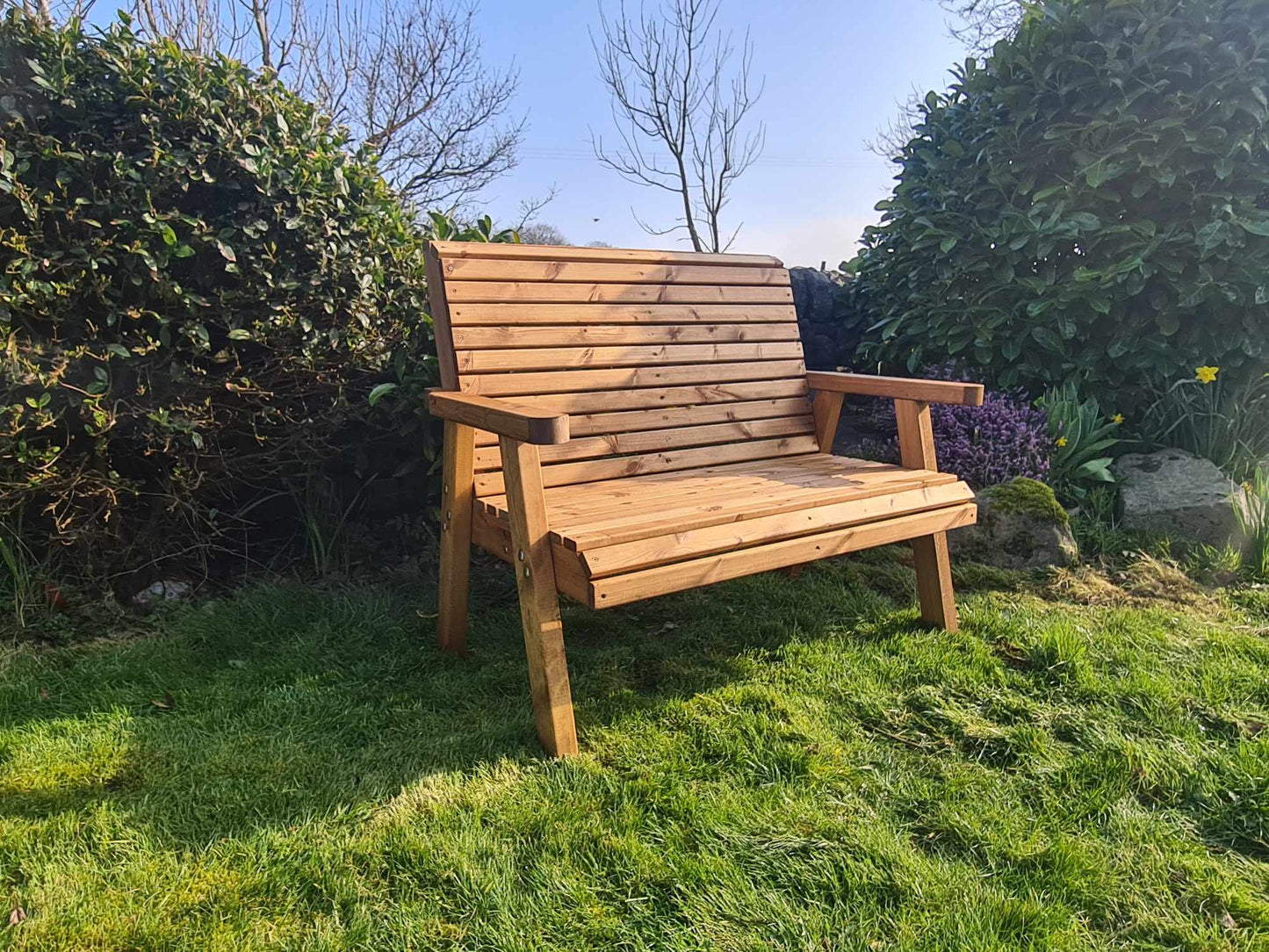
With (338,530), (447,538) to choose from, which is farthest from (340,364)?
(447,538)

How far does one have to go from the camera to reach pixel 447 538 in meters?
2.25

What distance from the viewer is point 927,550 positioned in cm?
238

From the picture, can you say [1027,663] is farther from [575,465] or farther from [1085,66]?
[1085,66]

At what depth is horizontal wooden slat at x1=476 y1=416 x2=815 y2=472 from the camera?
2.33m

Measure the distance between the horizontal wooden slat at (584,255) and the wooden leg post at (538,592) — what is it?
0.87 m

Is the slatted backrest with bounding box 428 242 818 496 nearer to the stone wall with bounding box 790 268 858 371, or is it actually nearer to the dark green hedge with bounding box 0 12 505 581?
the dark green hedge with bounding box 0 12 505 581

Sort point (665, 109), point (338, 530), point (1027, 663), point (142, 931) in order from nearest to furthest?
point (142, 931), point (1027, 663), point (338, 530), point (665, 109)

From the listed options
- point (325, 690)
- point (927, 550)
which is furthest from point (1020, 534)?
point (325, 690)

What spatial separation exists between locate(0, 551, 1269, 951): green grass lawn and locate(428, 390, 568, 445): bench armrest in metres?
0.76

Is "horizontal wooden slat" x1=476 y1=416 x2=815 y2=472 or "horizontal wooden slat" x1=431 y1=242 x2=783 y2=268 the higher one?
"horizontal wooden slat" x1=431 y1=242 x2=783 y2=268

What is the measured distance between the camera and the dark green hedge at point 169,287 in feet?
7.22

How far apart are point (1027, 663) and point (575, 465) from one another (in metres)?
1.46

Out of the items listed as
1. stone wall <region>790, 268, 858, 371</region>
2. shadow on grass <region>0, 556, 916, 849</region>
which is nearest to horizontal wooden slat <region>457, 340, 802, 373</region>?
shadow on grass <region>0, 556, 916, 849</region>

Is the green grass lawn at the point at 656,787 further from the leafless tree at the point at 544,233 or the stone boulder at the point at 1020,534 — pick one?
the leafless tree at the point at 544,233
